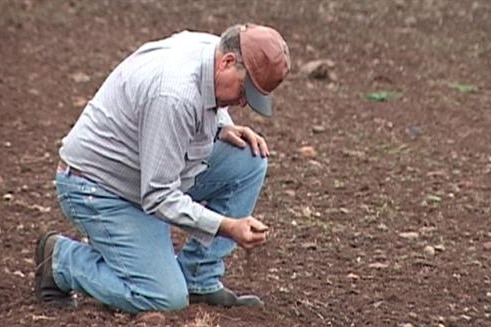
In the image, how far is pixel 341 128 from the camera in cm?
830

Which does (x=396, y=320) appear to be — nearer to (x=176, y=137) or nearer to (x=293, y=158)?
(x=176, y=137)

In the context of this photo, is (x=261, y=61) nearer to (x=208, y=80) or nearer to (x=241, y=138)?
(x=208, y=80)

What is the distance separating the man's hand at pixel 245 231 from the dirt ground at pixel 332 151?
1.03 feet

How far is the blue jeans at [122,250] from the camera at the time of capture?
477 cm

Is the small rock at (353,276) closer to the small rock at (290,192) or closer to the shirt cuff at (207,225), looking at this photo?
the shirt cuff at (207,225)

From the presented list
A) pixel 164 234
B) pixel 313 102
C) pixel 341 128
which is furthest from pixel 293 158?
pixel 164 234

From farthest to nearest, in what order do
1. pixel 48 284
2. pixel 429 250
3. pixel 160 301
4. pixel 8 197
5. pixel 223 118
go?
pixel 8 197 < pixel 429 250 < pixel 223 118 < pixel 48 284 < pixel 160 301

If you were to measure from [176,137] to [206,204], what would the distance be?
0.72 metres

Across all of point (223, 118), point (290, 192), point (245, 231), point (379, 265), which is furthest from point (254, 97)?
point (290, 192)

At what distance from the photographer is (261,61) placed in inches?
172

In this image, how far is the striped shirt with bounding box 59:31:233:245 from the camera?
14.6 ft

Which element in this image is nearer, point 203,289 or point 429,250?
point 203,289

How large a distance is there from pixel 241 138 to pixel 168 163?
0.66 m

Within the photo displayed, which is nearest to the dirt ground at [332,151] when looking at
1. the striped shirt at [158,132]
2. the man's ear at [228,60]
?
the striped shirt at [158,132]
